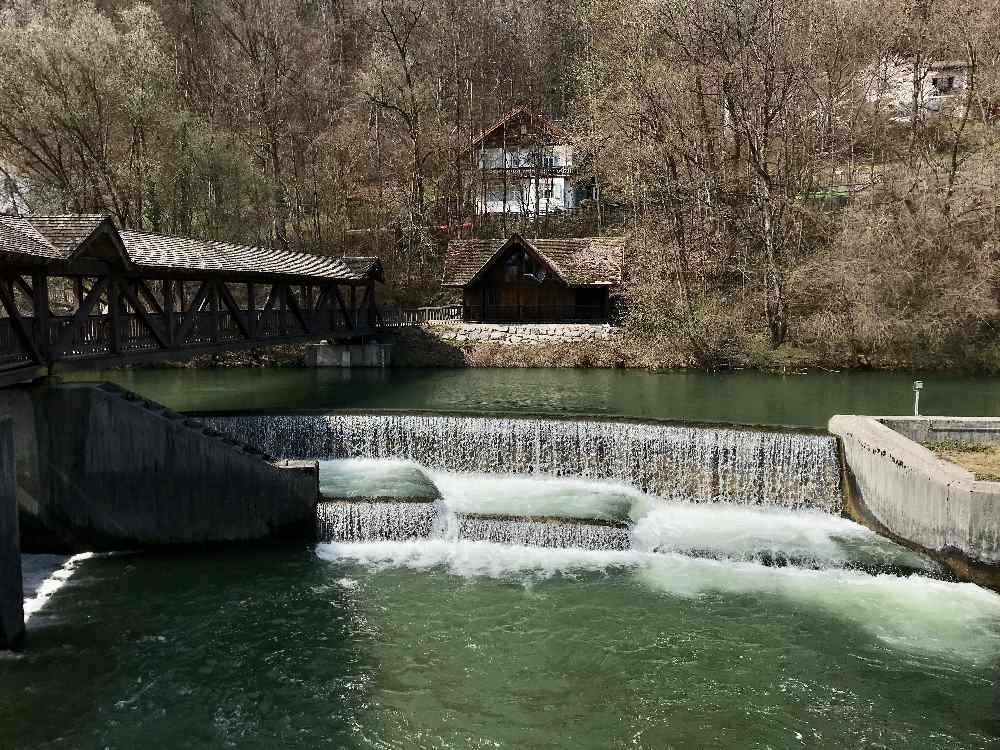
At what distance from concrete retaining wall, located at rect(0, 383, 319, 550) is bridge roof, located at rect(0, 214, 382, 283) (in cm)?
262

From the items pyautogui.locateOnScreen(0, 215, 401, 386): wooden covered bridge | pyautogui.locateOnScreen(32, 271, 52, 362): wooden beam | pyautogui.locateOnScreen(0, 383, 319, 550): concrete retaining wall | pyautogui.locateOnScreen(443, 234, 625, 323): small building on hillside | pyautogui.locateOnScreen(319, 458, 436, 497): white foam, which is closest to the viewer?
pyautogui.locateOnScreen(0, 383, 319, 550): concrete retaining wall

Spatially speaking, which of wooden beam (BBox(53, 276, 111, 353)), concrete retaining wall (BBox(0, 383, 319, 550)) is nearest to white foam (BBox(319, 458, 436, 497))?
concrete retaining wall (BBox(0, 383, 319, 550))

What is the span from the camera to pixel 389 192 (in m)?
46.8

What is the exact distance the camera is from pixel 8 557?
10523mm

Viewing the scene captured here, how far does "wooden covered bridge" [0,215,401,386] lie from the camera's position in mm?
14414

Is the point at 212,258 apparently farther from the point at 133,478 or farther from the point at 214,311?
the point at 133,478

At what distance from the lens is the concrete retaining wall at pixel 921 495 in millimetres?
12406

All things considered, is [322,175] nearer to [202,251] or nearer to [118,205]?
[118,205]

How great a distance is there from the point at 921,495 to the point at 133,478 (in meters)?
13.9

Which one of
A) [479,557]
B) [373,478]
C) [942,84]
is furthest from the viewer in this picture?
[942,84]

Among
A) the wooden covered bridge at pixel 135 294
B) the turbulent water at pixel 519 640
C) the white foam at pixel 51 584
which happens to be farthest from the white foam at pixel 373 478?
the wooden covered bridge at pixel 135 294

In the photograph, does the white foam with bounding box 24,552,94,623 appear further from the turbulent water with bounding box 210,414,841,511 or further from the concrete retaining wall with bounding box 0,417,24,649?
the turbulent water with bounding box 210,414,841,511

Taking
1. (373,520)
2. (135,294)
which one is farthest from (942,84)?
(135,294)

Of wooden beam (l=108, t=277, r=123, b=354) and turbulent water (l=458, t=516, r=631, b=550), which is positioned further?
wooden beam (l=108, t=277, r=123, b=354)
